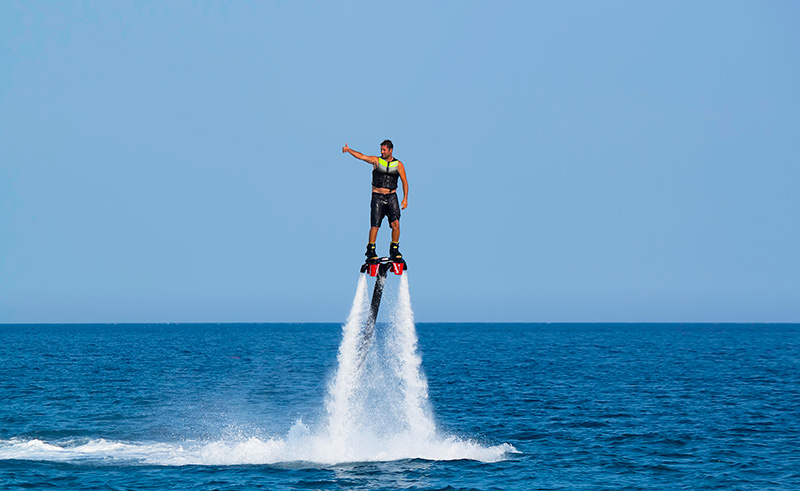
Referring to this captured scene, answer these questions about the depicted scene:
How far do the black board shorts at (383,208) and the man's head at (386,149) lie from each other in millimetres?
1348

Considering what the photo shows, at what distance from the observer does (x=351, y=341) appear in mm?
32188

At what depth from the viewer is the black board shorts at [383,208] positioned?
2611 centimetres

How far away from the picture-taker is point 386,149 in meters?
25.4

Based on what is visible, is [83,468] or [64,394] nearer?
[83,468]

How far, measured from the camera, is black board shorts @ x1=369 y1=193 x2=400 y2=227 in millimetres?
26109

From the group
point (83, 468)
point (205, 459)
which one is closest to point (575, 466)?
point (205, 459)

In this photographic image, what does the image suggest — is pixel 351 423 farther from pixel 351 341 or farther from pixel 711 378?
pixel 711 378

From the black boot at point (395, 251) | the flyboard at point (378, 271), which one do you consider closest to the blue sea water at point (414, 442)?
the flyboard at point (378, 271)

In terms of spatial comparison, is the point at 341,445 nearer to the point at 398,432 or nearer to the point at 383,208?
the point at 398,432

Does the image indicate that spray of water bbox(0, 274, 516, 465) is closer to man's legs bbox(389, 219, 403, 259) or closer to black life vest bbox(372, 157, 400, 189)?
man's legs bbox(389, 219, 403, 259)

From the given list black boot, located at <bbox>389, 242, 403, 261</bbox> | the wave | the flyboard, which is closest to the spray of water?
the wave

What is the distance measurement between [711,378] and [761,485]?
54.3 meters

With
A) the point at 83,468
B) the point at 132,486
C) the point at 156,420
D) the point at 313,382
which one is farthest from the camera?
the point at 313,382

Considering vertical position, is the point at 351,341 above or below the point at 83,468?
above
